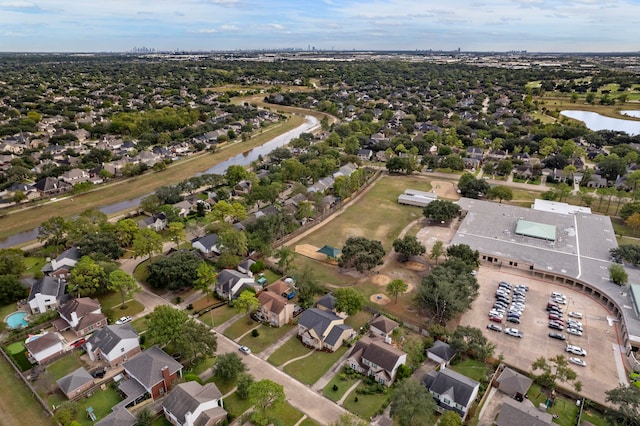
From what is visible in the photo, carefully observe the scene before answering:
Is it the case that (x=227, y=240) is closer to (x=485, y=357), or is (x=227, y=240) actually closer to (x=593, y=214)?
(x=485, y=357)

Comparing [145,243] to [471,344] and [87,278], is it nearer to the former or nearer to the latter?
[87,278]

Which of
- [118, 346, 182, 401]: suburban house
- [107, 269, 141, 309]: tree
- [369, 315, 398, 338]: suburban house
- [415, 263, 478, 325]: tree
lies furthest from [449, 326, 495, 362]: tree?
[107, 269, 141, 309]: tree

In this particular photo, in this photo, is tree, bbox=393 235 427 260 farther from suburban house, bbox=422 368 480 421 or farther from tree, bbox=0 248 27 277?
tree, bbox=0 248 27 277

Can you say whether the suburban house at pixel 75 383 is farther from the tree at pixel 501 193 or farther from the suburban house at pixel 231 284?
the tree at pixel 501 193

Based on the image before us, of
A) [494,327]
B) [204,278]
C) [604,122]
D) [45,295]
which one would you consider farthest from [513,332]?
[604,122]

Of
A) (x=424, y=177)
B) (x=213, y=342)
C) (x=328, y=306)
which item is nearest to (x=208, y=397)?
(x=213, y=342)

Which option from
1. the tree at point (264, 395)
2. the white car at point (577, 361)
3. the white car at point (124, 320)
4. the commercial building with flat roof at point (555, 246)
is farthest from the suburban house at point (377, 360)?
the white car at point (124, 320)
